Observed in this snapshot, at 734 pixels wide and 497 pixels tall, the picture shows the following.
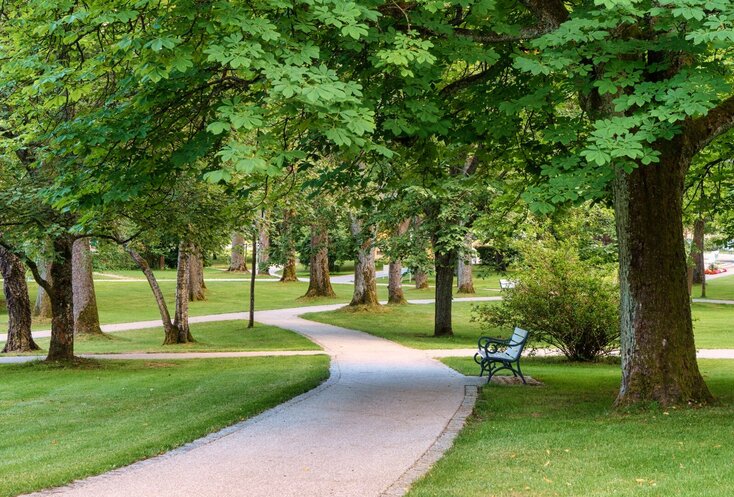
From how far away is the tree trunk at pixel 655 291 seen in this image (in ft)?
29.4

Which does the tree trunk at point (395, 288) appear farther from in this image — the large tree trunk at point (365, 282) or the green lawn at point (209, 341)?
the green lawn at point (209, 341)

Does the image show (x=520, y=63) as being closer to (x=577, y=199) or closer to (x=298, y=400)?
(x=577, y=199)

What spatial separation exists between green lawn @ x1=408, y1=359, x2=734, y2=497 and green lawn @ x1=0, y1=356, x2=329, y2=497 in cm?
308

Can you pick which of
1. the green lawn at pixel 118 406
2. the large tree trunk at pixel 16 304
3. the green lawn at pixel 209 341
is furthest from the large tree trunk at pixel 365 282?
the green lawn at pixel 118 406

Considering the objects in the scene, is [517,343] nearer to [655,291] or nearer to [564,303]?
[564,303]

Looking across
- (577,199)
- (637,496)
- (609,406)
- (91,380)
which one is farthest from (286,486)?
(91,380)

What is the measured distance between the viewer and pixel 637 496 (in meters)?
5.45

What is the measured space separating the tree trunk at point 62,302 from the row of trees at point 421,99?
461 centimetres

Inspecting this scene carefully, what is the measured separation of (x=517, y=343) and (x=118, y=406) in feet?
22.1

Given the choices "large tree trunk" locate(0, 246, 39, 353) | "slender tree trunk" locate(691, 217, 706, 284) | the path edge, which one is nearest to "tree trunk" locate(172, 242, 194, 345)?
"large tree trunk" locate(0, 246, 39, 353)

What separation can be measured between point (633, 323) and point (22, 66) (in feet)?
25.6

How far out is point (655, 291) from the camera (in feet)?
29.4

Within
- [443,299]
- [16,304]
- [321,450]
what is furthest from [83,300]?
[321,450]

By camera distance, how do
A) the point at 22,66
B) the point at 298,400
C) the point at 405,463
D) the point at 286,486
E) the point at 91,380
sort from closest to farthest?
the point at 286,486 < the point at 405,463 < the point at 22,66 < the point at 298,400 < the point at 91,380
